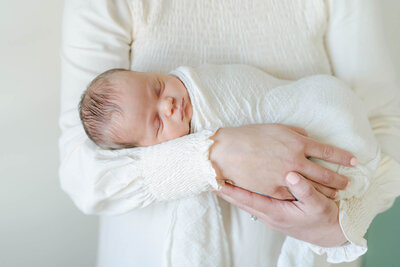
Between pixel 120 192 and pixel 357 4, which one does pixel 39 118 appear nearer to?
pixel 120 192

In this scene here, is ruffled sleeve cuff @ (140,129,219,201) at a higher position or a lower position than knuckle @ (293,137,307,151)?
lower

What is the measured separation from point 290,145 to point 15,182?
108 centimetres

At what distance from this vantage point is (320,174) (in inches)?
36.9

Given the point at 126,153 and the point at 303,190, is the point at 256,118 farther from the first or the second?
the point at 126,153

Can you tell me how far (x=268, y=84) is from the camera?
1.08 meters

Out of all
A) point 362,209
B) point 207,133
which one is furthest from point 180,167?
point 362,209

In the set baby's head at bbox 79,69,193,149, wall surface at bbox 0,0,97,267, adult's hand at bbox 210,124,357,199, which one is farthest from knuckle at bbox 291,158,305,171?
wall surface at bbox 0,0,97,267

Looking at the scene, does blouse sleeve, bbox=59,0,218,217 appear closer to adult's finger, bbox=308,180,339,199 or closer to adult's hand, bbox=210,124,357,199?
adult's hand, bbox=210,124,357,199

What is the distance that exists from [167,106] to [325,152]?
15.3 inches

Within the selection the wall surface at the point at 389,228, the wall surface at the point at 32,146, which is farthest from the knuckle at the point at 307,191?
the wall surface at the point at 389,228

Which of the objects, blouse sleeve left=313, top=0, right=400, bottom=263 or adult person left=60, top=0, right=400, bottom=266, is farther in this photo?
blouse sleeve left=313, top=0, right=400, bottom=263

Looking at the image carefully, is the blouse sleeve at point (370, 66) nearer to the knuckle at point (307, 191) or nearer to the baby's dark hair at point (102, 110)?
the knuckle at point (307, 191)

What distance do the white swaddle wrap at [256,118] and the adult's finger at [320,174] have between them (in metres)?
0.04

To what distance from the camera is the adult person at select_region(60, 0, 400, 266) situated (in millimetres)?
947
